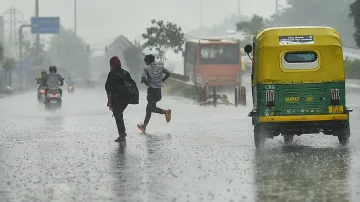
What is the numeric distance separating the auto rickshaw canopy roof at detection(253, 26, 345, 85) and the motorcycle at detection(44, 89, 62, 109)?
18.5 meters

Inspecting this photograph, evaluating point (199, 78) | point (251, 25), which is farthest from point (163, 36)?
point (251, 25)

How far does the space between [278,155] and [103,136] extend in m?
6.02

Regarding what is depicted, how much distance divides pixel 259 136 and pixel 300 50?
1.57m

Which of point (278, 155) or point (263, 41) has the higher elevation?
point (263, 41)

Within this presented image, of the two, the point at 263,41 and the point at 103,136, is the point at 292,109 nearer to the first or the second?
the point at 263,41

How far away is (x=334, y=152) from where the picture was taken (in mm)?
15961

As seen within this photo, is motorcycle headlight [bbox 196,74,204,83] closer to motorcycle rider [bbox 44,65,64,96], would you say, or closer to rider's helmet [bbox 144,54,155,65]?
motorcycle rider [bbox 44,65,64,96]

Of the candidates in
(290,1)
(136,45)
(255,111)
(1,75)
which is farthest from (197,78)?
(290,1)

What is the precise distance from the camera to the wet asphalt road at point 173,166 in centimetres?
1105

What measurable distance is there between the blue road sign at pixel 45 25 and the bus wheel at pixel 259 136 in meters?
88.5

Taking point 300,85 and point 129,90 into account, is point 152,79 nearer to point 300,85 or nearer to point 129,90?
point 129,90

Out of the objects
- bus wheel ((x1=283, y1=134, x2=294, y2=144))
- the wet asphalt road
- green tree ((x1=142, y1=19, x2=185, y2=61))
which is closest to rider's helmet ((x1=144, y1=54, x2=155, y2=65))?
the wet asphalt road

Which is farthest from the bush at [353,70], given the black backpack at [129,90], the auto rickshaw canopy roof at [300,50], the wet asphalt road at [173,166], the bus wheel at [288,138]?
the auto rickshaw canopy roof at [300,50]

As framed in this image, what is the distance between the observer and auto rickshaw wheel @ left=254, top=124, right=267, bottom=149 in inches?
664
